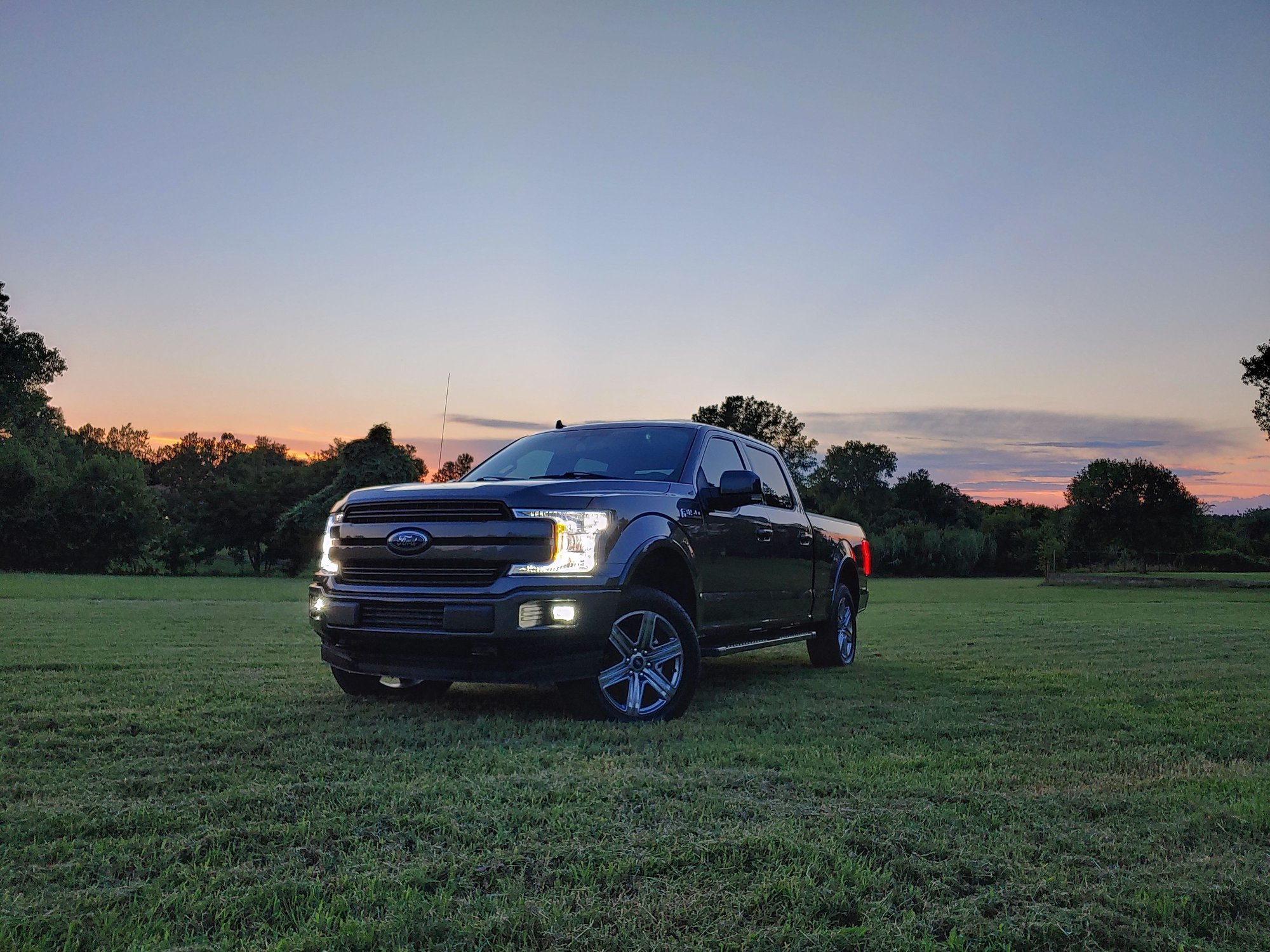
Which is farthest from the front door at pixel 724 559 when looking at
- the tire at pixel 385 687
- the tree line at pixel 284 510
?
the tree line at pixel 284 510

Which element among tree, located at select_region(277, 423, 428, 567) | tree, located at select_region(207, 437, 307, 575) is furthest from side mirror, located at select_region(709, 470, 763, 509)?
tree, located at select_region(207, 437, 307, 575)

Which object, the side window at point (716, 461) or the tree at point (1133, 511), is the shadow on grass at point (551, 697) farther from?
the tree at point (1133, 511)

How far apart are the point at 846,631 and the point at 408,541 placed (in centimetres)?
552

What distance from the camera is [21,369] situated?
51781 mm

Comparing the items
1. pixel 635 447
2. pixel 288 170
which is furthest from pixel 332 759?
pixel 288 170

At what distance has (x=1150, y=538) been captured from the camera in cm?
6384

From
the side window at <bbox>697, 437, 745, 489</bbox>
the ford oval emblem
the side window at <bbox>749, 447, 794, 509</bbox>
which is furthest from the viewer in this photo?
the side window at <bbox>749, 447, 794, 509</bbox>

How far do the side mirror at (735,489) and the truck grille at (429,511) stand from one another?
70.3 inches

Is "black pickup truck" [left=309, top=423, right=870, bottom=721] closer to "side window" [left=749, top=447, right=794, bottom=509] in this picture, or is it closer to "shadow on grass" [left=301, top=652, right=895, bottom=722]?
"shadow on grass" [left=301, top=652, right=895, bottom=722]

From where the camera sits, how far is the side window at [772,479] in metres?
8.53

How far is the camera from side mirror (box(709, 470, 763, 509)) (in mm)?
6898

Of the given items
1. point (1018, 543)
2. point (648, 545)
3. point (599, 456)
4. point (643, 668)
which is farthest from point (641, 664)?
point (1018, 543)

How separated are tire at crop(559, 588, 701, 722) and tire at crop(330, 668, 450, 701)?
4.67 feet

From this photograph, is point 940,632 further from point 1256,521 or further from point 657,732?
point 1256,521
